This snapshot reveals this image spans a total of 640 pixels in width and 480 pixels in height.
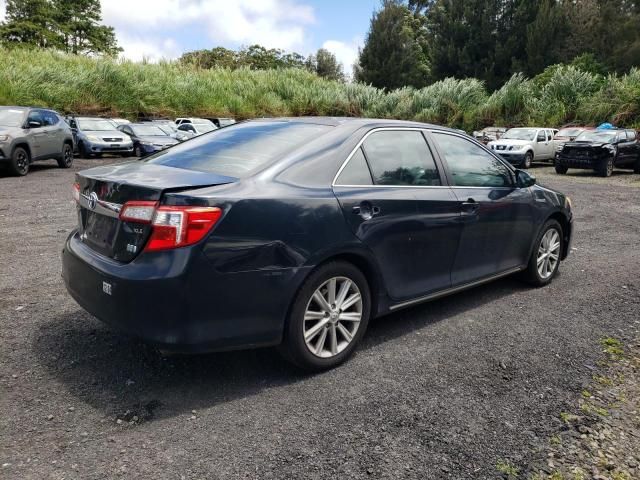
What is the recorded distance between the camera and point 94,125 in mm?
20000

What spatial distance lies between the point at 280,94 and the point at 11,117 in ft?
66.2

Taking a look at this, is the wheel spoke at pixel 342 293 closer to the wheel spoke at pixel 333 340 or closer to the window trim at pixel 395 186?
the wheel spoke at pixel 333 340

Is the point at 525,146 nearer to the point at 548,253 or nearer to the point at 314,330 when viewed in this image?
the point at 548,253

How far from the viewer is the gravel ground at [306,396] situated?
102 inches

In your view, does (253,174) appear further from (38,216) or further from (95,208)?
(38,216)

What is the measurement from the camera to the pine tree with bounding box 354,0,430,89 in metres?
55.6

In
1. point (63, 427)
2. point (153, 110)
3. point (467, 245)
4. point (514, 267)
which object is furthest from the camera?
point (153, 110)

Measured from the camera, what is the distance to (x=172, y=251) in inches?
114

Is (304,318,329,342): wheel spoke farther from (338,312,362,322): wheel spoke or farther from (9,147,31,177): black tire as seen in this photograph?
(9,147,31,177): black tire

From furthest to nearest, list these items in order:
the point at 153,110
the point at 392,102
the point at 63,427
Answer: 1. the point at 392,102
2. the point at 153,110
3. the point at 63,427

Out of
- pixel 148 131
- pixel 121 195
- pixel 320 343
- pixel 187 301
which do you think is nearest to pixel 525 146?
pixel 148 131

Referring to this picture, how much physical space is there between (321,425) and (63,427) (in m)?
1.32

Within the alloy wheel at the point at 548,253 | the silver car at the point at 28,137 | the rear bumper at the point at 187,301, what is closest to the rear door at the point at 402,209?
the rear bumper at the point at 187,301

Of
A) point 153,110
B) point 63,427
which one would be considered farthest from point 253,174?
point 153,110
